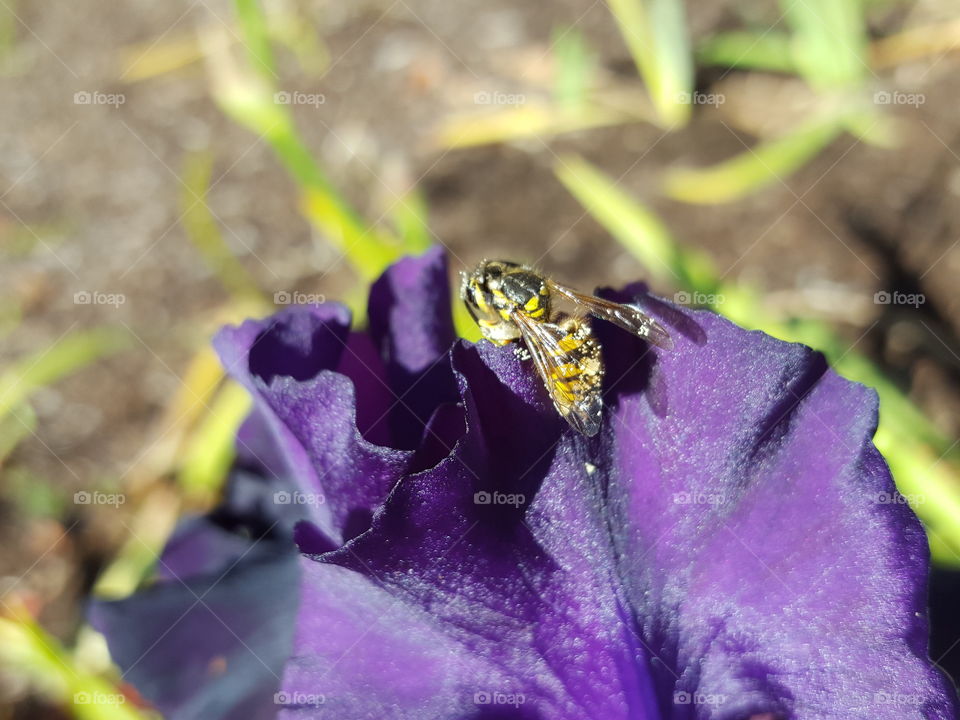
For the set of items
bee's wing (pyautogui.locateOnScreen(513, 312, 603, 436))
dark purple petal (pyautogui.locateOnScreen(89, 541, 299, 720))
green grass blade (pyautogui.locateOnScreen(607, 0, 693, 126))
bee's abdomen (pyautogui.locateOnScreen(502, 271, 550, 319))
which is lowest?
dark purple petal (pyautogui.locateOnScreen(89, 541, 299, 720))

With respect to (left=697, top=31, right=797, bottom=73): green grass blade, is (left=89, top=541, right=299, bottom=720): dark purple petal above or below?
below

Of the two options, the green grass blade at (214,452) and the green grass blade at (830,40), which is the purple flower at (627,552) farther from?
the green grass blade at (830,40)

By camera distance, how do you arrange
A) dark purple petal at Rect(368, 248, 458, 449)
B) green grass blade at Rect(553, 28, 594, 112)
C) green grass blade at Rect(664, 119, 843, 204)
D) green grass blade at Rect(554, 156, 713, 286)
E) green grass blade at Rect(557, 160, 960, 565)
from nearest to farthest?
dark purple petal at Rect(368, 248, 458, 449) < green grass blade at Rect(557, 160, 960, 565) < green grass blade at Rect(554, 156, 713, 286) < green grass blade at Rect(664, 119, 843, 204) < green grass blade at Rect(553, 28, 594, 112)

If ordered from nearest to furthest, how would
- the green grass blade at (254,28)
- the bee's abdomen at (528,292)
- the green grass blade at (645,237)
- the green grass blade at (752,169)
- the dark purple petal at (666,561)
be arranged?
the dark purple petal at (666,561) → the bee's abdomen at (528,292) → the green grass blade at (645,237) → the green grass blade at (254,28) → the green grass blade at (752,169)

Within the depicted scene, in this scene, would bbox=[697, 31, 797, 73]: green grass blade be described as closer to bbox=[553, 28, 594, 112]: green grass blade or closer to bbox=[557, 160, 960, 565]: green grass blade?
bbox=[553, 28, 594, 112]: green grass blade

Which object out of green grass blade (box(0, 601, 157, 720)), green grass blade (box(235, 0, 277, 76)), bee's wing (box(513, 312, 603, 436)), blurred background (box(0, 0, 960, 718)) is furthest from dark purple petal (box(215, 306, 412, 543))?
green grass blade (box(235, 0, 277, 76))

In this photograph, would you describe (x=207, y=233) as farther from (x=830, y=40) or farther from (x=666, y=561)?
(x=666, y=561)

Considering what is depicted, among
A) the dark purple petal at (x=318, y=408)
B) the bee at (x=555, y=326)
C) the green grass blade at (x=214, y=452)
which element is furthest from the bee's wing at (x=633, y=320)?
the green grass blade at (x=214, y=452)
